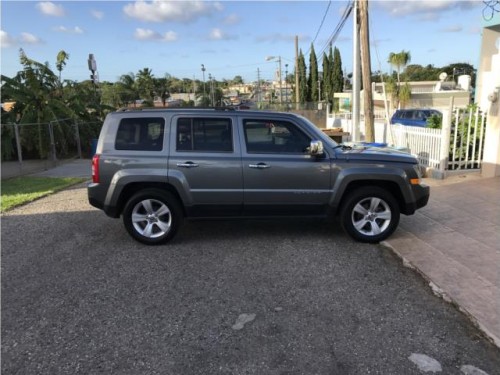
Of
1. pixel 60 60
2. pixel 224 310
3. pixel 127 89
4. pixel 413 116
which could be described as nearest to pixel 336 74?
pixel 127 89

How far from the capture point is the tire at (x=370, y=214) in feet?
19.2

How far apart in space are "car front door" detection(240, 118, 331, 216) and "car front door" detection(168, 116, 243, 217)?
14 centimetres

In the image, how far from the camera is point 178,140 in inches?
230

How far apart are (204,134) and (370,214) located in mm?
2439

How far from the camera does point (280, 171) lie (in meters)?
5.75

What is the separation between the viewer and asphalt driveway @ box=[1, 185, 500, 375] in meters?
3.32

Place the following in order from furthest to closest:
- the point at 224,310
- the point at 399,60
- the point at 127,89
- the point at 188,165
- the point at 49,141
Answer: the point at 127,89
the point at 399,60
the point at 49,141
the point at 188,165
the point at 224,310

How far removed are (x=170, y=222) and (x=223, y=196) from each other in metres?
0.79

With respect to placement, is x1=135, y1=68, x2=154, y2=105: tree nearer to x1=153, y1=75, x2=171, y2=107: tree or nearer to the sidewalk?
x1=153, y1=75, x2=171, y2=107: tree

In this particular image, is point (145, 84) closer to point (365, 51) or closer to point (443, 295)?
point (365, 51)

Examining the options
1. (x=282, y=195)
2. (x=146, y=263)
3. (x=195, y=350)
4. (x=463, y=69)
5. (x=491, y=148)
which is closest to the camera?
(x=195, y=350)

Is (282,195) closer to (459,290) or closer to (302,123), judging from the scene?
(302,123)

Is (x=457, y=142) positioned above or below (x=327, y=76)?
below

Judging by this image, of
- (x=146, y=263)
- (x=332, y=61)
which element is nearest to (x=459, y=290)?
(x=146, y=263)
